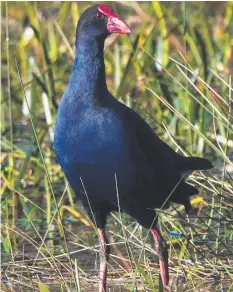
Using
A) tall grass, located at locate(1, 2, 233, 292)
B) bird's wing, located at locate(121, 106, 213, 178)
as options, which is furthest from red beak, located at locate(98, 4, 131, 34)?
bird's wing, located at locate(121, 106, 213, 178)

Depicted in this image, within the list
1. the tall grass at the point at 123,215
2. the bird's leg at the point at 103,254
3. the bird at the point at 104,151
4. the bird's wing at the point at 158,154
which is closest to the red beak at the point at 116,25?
the bird at the point at 104,151

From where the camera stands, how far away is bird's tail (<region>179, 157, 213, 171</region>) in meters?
3.54

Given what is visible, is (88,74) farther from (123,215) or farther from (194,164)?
(123,215)

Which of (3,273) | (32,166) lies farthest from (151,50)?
(3,273)

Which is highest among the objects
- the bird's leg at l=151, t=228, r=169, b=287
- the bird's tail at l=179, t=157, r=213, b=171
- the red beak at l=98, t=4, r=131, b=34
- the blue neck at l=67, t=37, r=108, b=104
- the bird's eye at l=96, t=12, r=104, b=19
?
the bird's eye at l=96, t=12, r=104, b=19

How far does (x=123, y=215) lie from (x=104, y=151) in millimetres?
974

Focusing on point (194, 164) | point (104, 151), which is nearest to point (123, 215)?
point (194, 164)

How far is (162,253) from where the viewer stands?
11.9 feet

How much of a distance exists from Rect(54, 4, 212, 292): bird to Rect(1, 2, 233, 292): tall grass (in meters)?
0.08

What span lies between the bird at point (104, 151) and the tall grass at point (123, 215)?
8 centimetres

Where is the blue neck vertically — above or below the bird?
above

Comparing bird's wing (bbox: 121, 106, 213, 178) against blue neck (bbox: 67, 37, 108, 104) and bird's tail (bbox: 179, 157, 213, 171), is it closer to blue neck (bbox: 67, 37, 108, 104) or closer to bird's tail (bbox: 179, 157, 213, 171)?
bird's tail (bbox: 179, 157, 213, 171)

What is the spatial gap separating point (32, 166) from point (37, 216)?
373 mm

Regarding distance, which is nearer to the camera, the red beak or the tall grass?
the tall grass
